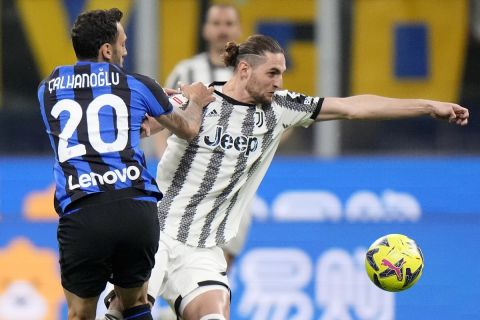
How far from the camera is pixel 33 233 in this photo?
8.87 metres

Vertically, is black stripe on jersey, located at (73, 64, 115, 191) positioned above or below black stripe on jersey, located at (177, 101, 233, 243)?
above

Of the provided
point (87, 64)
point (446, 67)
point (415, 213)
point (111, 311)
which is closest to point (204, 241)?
point (111, 311)

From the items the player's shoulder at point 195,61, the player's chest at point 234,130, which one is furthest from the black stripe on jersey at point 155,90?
the player's shoulder at point 195,61

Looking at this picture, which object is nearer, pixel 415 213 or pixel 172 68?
pixel 415 213

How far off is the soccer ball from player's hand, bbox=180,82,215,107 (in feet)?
4.00

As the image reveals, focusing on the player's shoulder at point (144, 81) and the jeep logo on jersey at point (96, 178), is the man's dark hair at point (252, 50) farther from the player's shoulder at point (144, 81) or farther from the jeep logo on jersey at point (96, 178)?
the jeep logo on jersey at point (96, 178)

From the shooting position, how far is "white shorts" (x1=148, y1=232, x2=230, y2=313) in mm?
5875

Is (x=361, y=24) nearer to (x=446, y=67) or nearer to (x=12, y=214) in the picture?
(x=446, y=67)

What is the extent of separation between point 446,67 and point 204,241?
344 centimetres

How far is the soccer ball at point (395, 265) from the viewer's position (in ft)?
19.8

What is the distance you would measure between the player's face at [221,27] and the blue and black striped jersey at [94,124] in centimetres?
285

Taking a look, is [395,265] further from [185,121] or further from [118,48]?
[118,48]

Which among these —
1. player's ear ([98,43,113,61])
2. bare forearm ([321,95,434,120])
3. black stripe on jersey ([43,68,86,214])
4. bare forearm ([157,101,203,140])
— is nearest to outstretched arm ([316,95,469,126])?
bare forearm ([321,95,434,120])

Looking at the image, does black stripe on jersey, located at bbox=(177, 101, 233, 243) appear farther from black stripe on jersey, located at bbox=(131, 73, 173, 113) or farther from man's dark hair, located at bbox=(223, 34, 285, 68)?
black stripe on jersey, located at bbox=(131, 73, 173, 113)
